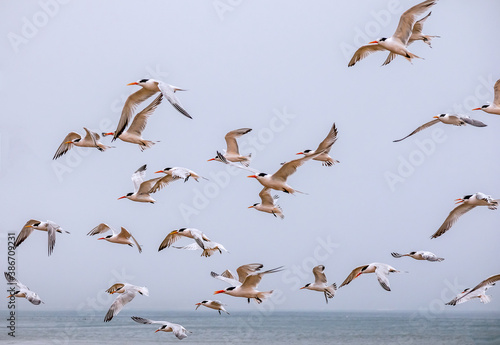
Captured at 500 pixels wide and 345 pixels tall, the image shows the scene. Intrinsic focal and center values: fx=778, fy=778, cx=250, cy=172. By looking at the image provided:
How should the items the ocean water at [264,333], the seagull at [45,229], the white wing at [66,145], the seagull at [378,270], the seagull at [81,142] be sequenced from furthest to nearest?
the ocean water at [264,333] → the white wing at [66,145] → the seagull at [45,229] → the seagull at [81,142] → the seagull at [378,270]

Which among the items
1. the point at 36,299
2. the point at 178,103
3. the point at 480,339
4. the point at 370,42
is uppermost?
the point at 370,42

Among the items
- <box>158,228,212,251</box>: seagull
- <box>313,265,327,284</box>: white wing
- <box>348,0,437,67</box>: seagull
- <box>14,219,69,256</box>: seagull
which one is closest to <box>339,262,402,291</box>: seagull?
<box>313,265,327,284</box>: white wing

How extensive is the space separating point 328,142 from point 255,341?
77.4 feet

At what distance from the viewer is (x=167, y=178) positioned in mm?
10664

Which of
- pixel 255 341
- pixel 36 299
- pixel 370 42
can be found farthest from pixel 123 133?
pixel 255 341

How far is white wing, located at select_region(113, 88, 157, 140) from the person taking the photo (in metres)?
9.79

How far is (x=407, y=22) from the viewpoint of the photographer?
957 centimetres

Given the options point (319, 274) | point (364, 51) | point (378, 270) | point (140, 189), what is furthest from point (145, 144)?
point (378, 270)

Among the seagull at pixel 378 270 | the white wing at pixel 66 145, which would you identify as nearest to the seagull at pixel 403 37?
the seagull at pixel 378 270

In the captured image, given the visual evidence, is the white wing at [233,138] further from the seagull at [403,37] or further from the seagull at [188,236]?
the seagull at [403,37]

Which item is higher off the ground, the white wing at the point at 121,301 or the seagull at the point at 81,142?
the seagull at the point at 81,142

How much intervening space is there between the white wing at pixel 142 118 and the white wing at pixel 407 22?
316 centimetres

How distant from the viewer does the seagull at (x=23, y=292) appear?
10922mm

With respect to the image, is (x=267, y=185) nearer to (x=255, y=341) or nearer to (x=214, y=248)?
(x=214, y=248)
